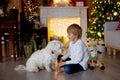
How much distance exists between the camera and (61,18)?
7.94 metres

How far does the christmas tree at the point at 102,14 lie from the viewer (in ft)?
22.1

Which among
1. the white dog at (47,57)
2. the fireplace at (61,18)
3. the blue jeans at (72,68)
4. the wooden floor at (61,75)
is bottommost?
the wooden floor at (61,75)

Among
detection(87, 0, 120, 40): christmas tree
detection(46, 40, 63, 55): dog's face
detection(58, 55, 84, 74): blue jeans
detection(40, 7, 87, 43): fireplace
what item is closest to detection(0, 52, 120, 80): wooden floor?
detection(58, 55, 84, 74): blue jeans

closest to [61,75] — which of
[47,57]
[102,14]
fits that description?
[47,57]

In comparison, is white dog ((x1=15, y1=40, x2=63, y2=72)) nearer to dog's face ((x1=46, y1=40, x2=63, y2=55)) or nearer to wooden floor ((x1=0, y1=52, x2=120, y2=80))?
dog's face ((x1=46, y1=40, x2=63, y2=55))

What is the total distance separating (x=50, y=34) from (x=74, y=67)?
4.03 meters

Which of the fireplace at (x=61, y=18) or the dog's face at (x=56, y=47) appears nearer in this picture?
the dog's face at (x=56, y=47)

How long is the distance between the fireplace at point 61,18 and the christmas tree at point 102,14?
93 centimetres

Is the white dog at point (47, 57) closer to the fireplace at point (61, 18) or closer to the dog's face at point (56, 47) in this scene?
the dog's face at point (56, 47)

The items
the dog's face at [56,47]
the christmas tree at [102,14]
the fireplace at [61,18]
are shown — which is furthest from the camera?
the fireplace at [61,18]

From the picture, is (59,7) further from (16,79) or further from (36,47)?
(16,79)

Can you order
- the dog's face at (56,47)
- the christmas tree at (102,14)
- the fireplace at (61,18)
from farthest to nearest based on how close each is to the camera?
the fireplace at (61,18) < the christmas tree at (102,14) < the dog's face at (56,47)

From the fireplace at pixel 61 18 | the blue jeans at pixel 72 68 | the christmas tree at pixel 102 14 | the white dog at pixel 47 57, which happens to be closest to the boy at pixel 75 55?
the blue jeans at pixel 72 68

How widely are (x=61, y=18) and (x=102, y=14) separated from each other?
1.53 meters
